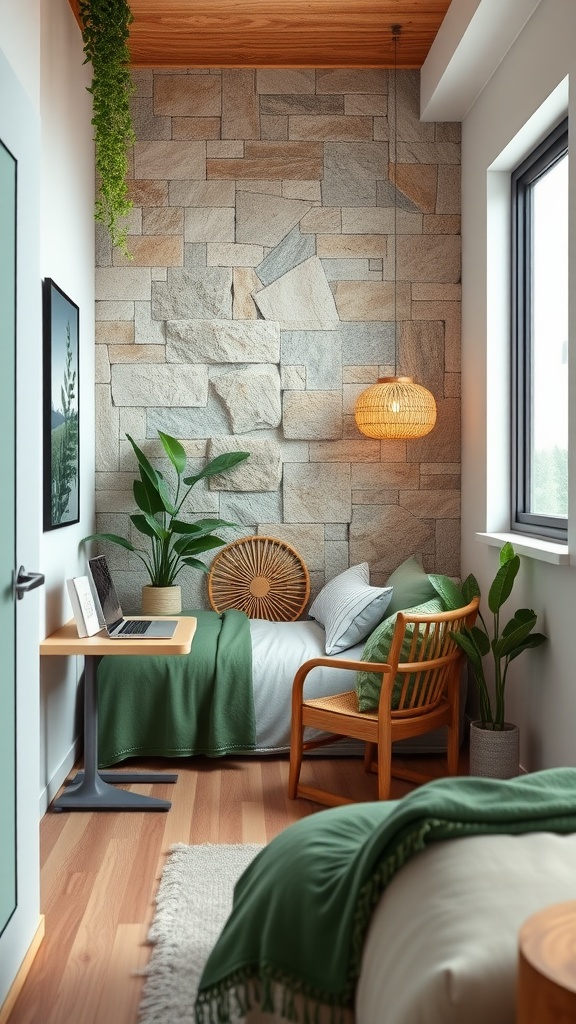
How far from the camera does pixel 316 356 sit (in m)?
4.57

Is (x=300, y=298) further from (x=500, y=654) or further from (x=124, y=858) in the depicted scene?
(x=124, y=858)

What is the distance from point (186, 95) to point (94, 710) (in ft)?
10.0

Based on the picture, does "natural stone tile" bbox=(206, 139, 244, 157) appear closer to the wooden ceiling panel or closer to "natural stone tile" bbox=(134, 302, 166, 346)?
the wooden ceiling panel

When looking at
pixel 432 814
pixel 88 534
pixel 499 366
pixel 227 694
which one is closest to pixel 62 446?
pixel 88 534

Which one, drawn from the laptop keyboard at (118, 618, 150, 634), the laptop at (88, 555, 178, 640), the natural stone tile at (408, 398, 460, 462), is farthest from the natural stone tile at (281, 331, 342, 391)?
the laptop keyboard at (118, 618, 150, 634)

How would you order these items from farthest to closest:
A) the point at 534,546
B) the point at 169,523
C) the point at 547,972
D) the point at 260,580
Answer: the point at 260,580 → the point at 169,523 → the point at 534,546 → the point at 547,972

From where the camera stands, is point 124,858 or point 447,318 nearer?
point 124,858

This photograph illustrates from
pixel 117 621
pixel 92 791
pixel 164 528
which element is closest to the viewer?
pixel 92 791

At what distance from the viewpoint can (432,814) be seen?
144 centimetres

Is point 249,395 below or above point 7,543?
above

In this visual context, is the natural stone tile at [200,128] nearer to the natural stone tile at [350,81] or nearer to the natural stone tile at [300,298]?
the natural stone tile at [350,81]

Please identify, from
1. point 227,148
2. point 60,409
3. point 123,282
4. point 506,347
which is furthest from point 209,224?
point 506,347

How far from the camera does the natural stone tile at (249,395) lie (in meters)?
4.54

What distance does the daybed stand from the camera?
148 inches
